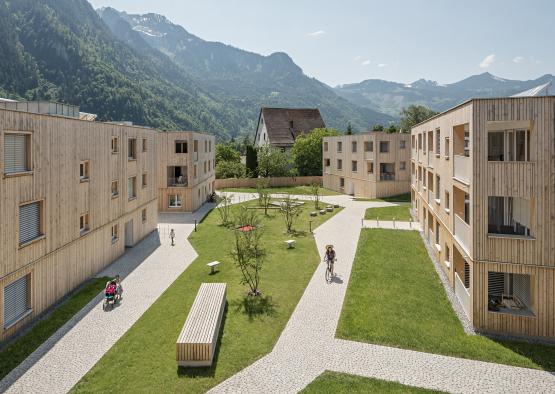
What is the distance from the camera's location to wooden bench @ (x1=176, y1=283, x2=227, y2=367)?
10.9m

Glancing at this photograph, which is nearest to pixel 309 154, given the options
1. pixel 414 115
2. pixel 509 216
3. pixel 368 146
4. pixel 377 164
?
pixel 368 146

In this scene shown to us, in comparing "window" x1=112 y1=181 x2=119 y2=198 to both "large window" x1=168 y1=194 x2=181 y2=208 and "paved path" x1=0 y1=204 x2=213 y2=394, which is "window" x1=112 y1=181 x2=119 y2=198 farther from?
"large window" x1=168 y1=194 x2=181 y2=208

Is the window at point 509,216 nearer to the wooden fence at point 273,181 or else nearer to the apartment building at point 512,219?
the apartment building at point 512,219

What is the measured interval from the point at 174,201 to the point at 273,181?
2510cm

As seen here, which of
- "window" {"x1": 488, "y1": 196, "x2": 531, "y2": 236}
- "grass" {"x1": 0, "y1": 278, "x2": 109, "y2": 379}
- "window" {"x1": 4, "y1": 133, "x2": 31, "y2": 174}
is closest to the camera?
"grass" {"x1": 0, "y1": 278, "x2": 109, "y2": 379}

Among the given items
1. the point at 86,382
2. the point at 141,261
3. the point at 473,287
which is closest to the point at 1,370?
the point at 86,382

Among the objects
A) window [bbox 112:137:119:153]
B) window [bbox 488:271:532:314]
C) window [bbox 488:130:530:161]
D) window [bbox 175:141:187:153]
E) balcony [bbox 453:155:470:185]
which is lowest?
window [bbox 488:271:532:314]

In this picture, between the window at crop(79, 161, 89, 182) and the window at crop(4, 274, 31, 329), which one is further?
the window at crop(79, 161, 89, 182)

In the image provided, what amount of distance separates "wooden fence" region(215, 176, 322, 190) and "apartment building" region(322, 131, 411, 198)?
42.7 feet

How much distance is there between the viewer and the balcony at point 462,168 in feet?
47.4

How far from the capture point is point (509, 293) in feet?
48.7

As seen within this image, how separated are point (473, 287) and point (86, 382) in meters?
12.6

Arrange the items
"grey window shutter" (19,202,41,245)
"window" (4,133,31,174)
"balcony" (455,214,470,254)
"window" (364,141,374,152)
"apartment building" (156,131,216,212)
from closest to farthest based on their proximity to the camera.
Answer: "window" (4,133,31,174) → "grey window shutter" (19,202,41,245) → "balcony" (455,214,470,254) → "apartment building" (156,131,216,212) → "window" (364,141,374,152)

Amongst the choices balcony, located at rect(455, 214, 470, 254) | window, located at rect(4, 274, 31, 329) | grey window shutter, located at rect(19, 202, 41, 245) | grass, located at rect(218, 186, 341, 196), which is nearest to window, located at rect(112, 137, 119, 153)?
grey window shutter, located at rect(19, 202, 41, 245)
